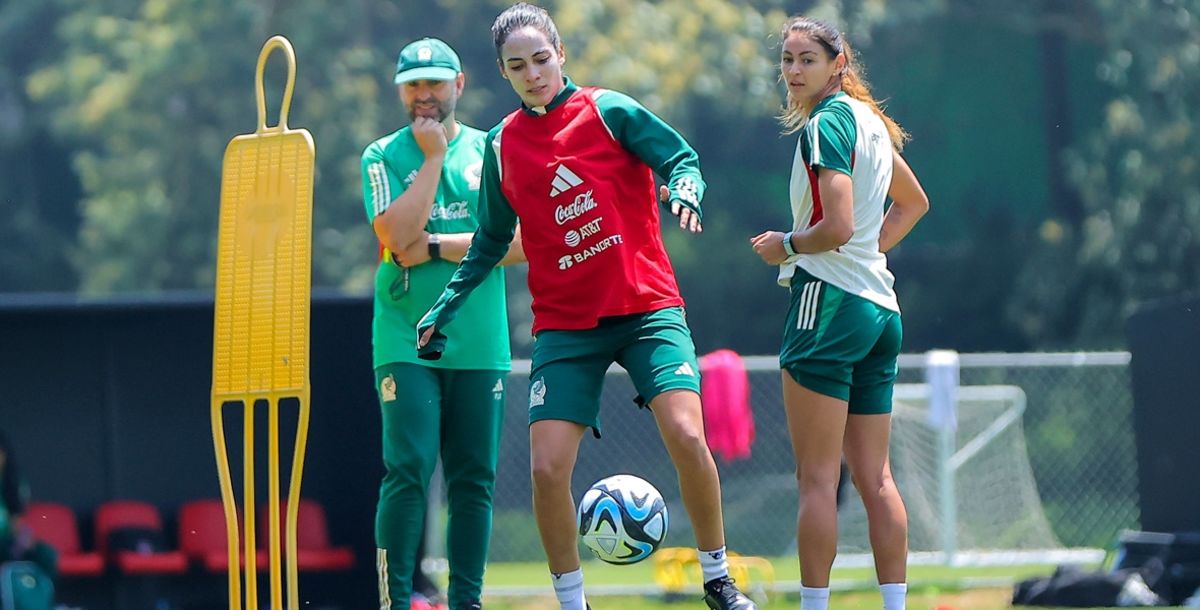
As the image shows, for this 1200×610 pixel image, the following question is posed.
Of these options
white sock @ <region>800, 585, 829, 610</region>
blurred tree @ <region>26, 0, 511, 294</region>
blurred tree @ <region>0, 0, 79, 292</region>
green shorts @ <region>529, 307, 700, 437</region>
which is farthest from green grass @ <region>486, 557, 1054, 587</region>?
blurred tree @ <region>0, 0, 79, 292</region>

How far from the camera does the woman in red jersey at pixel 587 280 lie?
5605mm

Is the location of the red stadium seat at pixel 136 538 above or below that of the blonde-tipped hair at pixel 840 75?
below

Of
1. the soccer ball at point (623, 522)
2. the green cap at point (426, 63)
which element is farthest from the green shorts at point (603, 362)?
the green cap at point (426, 63)

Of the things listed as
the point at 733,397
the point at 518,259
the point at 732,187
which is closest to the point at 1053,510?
the point at 733,397

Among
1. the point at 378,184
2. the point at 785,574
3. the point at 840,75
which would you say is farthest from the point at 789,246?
the point at 785,574

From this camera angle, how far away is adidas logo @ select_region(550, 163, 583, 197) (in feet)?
18.7

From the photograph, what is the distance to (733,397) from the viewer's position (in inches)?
555

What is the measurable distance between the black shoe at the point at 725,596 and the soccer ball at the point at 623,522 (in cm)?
31

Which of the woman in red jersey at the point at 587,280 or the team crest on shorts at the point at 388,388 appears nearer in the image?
the woman in red jersey at the point at 587,280

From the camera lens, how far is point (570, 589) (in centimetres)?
567

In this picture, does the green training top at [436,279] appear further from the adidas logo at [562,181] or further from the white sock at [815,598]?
the white sock at [815,598]

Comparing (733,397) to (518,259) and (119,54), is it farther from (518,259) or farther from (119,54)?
(119,54)

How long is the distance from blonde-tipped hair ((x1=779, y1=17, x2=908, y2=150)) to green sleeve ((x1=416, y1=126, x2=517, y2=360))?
959 mm

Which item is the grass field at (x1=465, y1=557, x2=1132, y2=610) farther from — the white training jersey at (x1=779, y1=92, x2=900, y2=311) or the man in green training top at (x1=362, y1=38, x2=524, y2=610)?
the white training jersey at (x1=779, y1=92, x2=900, y2=311)
